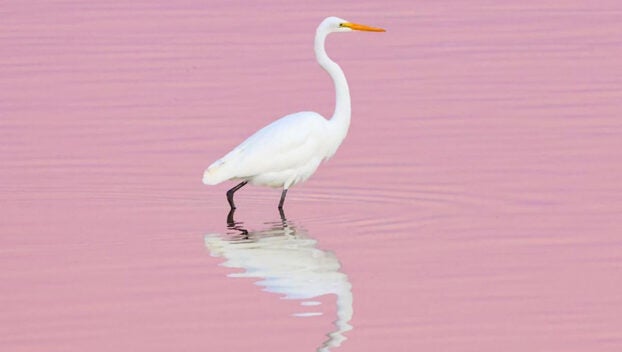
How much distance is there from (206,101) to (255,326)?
23.8 ft

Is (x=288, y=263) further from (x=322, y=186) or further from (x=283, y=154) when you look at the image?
(x=322, y=186)

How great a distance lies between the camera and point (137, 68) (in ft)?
56.6

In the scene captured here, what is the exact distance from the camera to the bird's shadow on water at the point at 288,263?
9008 mm

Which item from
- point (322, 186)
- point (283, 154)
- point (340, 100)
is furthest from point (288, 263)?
point (340, 100)

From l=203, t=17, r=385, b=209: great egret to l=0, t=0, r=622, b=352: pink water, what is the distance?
0.21m

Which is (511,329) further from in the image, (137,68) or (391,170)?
(137,68)

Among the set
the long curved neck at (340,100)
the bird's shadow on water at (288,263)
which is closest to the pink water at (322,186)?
the bird's shadow on water at (288,263)

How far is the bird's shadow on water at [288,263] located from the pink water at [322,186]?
0.9 inches

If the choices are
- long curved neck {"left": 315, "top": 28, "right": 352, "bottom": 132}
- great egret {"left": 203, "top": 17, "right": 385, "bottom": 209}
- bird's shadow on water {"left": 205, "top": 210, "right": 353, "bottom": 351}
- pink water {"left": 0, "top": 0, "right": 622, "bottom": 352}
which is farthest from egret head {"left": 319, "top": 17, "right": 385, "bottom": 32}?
bird's shadow on water {"left": 205, "top": 210, "right": 353, "bottom": 351}

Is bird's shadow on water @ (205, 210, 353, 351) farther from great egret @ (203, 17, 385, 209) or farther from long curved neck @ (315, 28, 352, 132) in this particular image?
long curved neck @ (315, 28, 352, 132)

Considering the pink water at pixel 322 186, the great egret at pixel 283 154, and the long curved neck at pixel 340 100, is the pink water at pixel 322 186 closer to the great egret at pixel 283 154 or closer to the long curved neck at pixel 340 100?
the great egret at pixel 283 154

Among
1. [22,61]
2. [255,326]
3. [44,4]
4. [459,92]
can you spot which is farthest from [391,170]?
[44,4]

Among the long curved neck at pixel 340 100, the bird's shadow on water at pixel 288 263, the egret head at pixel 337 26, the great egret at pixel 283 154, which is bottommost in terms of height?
the bird's shadow on water at pixel 288 263

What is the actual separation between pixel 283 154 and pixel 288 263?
218 centimetres
